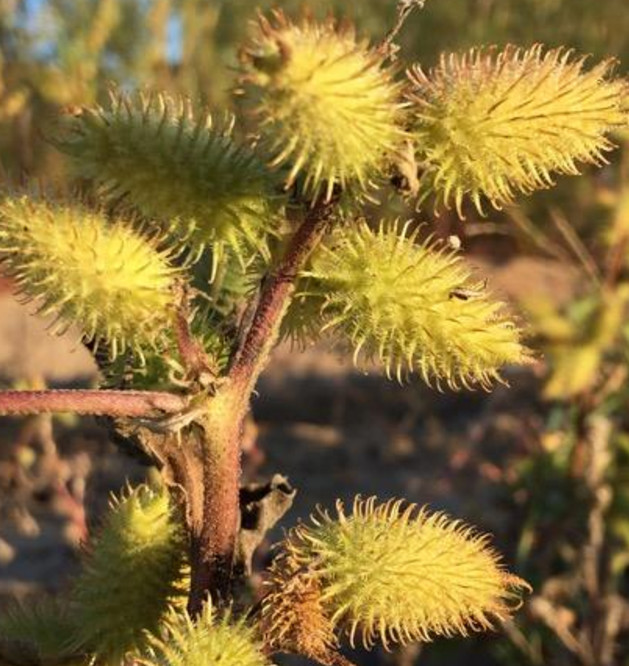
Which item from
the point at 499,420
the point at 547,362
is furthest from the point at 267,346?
the point at 499,420

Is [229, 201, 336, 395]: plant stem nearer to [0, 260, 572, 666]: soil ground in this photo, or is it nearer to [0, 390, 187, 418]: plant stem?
[0, 390, 187, 418]: plant stem

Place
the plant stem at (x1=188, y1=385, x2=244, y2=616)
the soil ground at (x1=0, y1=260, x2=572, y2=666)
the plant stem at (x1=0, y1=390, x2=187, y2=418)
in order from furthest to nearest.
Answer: the soil ground at (x1=0, y1=260, x2=572, y2=666) < the plant stem at (x1=188, y1=385, x2=244, y2=616) < the plant stem at (x1=0, y1=390, x2=187, y2=418)

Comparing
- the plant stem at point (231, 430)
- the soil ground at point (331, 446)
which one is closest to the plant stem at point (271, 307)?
the plant stem at point (231, 430)

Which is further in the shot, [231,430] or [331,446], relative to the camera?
[331,446]

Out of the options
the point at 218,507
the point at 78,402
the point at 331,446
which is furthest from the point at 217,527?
the point at 331,446

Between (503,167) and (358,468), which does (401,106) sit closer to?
(503,167)

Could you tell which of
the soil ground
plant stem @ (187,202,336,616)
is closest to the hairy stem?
plant stem @ (187,202,336,616)

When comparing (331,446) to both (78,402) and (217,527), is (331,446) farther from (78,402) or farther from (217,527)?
(78,402)
